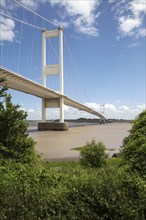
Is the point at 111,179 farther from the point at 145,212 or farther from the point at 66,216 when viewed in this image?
the point at 66,216

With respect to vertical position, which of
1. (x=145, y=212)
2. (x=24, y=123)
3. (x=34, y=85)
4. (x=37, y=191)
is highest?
(x=34, y=85)

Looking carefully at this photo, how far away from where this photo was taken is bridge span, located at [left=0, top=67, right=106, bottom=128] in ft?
97.6

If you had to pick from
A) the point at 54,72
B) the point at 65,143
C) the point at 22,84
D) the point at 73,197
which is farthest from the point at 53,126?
the point at 73,197

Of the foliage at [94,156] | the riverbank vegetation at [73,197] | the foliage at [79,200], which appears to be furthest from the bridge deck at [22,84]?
the foliage at [79,200]

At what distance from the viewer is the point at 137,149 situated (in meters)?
5.38

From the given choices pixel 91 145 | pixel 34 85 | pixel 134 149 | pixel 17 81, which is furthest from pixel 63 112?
pixel 134 149

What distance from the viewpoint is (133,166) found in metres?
5.14

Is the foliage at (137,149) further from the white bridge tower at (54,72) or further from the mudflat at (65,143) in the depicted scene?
the white bridge tower at (54,72)

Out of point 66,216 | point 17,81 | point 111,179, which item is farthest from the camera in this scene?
point 17,81

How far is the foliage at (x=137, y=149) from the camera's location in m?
5.09

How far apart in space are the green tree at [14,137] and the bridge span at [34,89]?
1100 cm

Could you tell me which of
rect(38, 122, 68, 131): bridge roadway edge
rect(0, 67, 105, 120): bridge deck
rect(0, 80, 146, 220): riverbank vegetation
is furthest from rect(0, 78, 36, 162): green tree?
rect(38, 122, 68, 131): bridge roadway edge

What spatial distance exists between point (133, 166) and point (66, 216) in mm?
1971

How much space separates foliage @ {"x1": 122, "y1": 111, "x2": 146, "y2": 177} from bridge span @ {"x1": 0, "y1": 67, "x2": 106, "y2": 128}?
1234 cm
